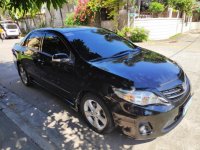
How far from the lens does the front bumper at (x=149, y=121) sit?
2699 millimetres

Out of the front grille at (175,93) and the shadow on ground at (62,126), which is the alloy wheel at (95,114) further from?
the front grille at (175,93)

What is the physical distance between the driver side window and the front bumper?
5.20ft

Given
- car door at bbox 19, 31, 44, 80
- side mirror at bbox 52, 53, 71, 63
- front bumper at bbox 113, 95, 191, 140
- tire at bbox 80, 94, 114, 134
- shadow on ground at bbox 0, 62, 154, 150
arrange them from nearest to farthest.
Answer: front bumper at bbox 113, 95, 191, 140 < tire at bbox 80, 94, 114, 134 < shadow on ground at bbox 0, 62, 154, 150 < side mirror at bbox 52, 53, 71, 63 < car door at bbox 19, 31, 44, 80

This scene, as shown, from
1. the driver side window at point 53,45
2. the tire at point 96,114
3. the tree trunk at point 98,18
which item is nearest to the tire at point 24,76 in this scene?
the driver side window at point 53,45

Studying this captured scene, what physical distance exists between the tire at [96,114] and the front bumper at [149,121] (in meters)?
0.19

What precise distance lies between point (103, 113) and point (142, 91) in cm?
73

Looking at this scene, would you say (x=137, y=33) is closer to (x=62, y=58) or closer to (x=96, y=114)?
(x=62, y=58)

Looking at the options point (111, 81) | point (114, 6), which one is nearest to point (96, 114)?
point (111, 81)

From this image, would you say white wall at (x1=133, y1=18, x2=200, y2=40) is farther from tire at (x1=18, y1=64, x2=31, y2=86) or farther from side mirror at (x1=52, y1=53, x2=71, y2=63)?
side mirror at (x1=52, y1=53, x2=71, y2=63)

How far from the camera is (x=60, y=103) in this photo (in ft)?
14.8

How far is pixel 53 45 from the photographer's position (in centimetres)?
414

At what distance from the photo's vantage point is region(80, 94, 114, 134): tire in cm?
304

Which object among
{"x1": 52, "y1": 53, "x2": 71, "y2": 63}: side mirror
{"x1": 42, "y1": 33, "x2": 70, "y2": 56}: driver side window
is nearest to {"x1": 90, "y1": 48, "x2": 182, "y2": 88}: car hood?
{"x1": 52, "y1": 53, "x2": 71, "y2": 63}: side mirror

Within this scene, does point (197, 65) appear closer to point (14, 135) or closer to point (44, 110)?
point (44, 110)
